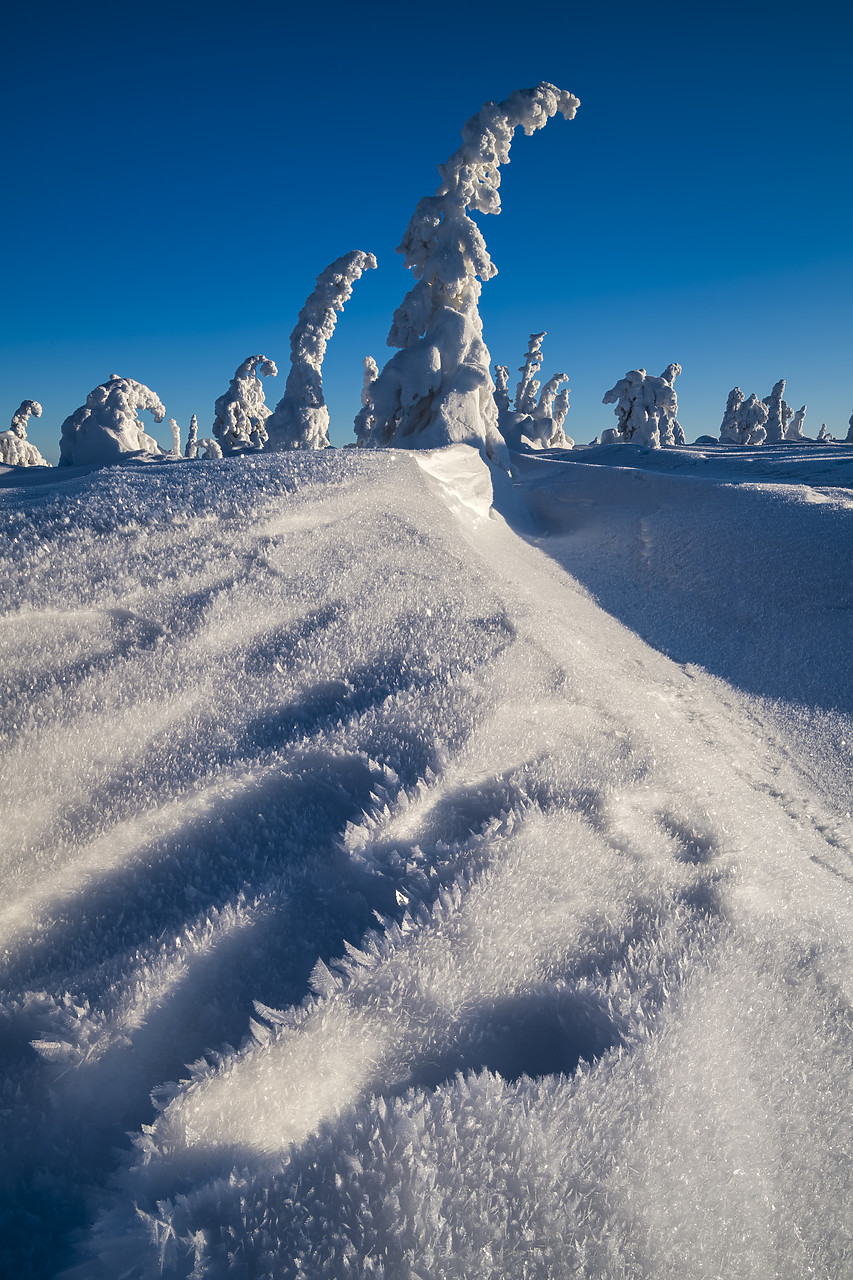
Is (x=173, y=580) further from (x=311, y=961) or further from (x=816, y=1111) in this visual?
(x=816, y=1111)

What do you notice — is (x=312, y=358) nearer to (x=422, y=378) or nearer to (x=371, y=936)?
(x=422, y=378)

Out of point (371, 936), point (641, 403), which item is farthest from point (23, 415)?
point (371, 936)

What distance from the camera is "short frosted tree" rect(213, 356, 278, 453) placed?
70.0 ft

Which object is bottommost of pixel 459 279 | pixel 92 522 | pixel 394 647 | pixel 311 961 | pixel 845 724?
pixel 845 724

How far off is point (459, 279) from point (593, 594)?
7.95 m

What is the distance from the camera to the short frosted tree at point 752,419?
34.7 meters

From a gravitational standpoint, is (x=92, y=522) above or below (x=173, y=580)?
above

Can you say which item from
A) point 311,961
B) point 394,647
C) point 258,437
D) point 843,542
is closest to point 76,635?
point 394,647

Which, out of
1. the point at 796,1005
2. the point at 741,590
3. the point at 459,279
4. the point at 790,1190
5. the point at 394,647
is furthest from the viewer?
the point at 459,279

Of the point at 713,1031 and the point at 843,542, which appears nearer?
the point at 713,1031

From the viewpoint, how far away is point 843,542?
526cm

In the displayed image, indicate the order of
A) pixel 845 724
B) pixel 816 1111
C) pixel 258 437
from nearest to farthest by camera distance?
1. pixel 816 1111
2. pixel 845 724
3. pixel 258 437

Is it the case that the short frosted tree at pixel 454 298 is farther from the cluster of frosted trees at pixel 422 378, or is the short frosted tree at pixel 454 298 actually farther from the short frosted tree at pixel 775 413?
the short frosted tree at pixel 775 413

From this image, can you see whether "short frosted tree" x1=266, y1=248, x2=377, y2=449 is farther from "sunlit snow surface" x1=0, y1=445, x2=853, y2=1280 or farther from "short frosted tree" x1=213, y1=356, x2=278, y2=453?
"sunlit snow surface" x1=0, y1=445, x2=853, y2=1280
